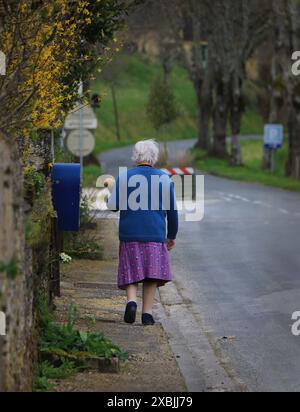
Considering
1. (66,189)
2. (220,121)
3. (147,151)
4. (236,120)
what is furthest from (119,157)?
(147,151)

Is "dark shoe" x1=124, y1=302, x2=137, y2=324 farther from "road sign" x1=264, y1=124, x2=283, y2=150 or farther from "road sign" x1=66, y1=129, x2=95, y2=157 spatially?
"road sign" x1=264, y1=124, x2=283, y2=150

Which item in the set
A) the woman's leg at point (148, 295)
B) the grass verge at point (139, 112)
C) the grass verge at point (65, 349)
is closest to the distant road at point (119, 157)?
the grass verge at point (139, 112)

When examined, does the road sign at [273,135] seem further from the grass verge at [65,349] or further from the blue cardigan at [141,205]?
the grass verge at [65,349]

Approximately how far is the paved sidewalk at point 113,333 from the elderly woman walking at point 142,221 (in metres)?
0.40

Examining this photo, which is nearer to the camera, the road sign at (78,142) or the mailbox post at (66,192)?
the mailbox post at (66,192)

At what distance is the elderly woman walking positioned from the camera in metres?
10.9

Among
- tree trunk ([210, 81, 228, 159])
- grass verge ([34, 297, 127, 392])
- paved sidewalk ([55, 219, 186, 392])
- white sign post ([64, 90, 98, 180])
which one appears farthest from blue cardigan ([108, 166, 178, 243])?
tree trunk ([210, 81, 228, 159])

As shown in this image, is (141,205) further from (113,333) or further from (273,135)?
(273,135)

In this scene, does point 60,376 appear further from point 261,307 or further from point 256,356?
point 261,307

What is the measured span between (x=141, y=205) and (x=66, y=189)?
78 cm

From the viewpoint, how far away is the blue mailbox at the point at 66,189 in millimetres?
11219

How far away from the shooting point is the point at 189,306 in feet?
42.8

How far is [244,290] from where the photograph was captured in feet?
46.5

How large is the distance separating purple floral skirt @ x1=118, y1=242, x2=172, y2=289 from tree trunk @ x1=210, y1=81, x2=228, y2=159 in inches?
1908
